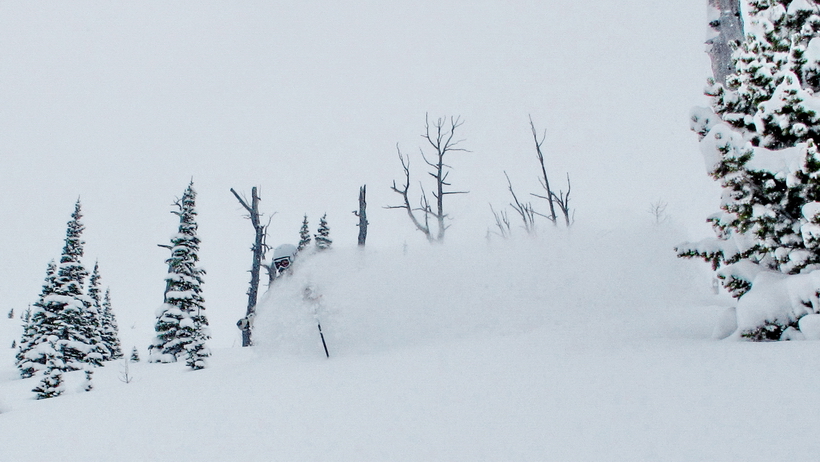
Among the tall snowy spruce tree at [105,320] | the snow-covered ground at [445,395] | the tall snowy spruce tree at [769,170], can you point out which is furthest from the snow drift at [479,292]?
the tall snowy spruce tree at [105,320]

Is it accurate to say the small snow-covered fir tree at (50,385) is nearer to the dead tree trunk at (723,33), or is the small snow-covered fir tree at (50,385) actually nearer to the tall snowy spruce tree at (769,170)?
the tall snowy spruce tree at (769,170)

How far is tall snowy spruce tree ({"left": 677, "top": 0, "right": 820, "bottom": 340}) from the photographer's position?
4344 millimetres

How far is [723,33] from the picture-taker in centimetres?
689

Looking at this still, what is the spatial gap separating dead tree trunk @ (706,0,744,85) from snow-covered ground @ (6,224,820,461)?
3.70 meters

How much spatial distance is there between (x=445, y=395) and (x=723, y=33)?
23.2 ft

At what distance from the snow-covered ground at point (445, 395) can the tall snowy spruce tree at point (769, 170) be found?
28.8 inches

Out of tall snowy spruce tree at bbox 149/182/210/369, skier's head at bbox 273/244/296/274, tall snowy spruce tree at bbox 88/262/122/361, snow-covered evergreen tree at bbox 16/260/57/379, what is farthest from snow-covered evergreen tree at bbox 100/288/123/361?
skier's head at bbox 273/244/296/274

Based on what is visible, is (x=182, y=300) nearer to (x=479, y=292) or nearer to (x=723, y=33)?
(x=479, y=292)

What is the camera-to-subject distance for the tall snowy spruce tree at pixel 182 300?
2034cm

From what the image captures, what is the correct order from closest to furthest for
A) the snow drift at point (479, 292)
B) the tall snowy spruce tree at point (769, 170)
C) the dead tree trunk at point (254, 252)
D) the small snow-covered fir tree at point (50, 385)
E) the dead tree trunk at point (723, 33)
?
the tall snowy spruce tree at point (769, 170) → the dead tree trunk at point (723, 33) → the snow drift at point (479, 292) → the small snow-covered fir tree at point (50, 385) → the dead tree trunk at point (254, 252)

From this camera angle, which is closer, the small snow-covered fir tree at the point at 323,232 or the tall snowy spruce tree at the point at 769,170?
the tall snowy spruce tree at the point at 769,170

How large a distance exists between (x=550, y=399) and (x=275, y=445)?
1.92m

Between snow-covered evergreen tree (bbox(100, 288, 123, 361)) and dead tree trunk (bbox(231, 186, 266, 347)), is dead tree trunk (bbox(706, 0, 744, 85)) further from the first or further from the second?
snow-covered evergreen tree (bbox(100, 288, 123, 361))

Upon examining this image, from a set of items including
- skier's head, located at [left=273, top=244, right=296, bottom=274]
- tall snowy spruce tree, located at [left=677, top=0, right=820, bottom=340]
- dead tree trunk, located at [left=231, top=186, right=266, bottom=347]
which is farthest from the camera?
dead tree trunk, located at [left=231, top=186, right=266, bottom=347]
